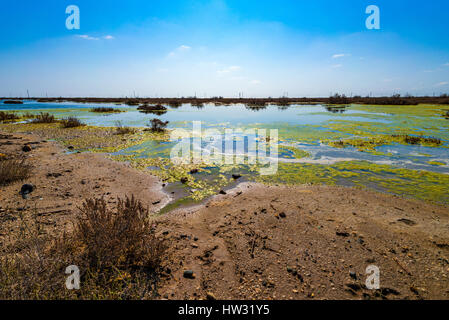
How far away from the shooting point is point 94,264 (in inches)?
114

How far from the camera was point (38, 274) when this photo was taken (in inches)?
101

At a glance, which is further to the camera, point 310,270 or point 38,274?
point 310,270

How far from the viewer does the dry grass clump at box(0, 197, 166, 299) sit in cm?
241

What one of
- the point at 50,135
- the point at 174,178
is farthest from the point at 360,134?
the point at 50,135

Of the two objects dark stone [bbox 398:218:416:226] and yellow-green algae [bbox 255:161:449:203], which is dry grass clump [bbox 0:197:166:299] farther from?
dark stone [bbox 398:218:416:226]

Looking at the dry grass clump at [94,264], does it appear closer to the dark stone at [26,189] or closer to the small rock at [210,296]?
the small rock at [210,296]

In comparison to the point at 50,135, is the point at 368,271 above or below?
below

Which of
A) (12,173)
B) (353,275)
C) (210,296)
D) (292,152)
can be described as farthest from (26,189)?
(292,152)

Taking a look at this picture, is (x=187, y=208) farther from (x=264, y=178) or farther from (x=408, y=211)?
(x=408, y=211)

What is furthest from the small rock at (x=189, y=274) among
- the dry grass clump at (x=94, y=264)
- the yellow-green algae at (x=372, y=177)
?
the yellow-green algae at (x=372, y=177)

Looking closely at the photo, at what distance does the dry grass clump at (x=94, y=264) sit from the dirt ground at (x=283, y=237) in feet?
1.37
